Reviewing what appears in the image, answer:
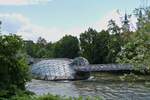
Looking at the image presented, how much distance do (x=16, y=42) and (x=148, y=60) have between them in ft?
30.3

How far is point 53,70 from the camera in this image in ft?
334

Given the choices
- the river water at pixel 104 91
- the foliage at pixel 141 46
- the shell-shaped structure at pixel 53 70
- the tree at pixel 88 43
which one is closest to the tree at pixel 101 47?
the tree at pixel 88 43

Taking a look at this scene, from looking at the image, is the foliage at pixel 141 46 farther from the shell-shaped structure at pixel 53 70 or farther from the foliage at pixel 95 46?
the foliage at pixel 95 46

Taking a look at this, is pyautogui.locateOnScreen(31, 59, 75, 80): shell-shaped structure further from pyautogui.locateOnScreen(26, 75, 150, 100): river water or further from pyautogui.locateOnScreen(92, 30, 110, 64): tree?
pyautogui.locateOnScreen(26, 75, 150, 100): river water

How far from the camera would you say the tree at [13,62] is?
74.7 feet

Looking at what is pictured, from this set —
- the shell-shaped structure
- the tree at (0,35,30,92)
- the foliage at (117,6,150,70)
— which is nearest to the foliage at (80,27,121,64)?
the shell-shaped structure

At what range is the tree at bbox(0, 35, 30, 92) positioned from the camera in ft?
74.7

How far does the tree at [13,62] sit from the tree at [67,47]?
101844 mm

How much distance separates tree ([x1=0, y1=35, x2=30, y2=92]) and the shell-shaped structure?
246ft

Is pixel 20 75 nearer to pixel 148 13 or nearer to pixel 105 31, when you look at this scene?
pixel 148 13

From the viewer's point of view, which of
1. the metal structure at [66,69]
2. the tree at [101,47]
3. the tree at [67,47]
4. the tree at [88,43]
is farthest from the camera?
the tree at [67,47]

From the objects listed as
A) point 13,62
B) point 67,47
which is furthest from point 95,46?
point 13,62

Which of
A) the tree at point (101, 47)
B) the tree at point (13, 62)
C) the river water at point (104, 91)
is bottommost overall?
the river water at point (104, 91)

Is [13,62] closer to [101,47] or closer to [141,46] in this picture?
[141,46]
